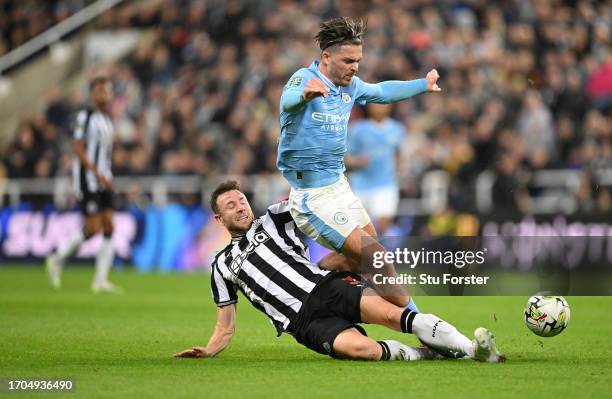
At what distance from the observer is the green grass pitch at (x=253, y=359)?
5.90 metres

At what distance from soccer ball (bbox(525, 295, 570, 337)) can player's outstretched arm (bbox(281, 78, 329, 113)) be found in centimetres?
208

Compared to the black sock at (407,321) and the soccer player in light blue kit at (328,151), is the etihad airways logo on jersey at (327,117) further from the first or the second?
the black sock at (407,321)

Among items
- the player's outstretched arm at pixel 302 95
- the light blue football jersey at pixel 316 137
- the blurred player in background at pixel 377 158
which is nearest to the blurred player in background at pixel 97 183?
the blurred player in background at pixel 377 158

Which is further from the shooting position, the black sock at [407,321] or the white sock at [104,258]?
the white sock at [104,258]

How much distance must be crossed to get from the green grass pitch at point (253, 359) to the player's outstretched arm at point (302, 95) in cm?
169

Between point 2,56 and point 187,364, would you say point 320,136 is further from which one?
point 2,56

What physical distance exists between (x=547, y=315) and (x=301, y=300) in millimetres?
1683

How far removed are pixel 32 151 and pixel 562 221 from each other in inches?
435

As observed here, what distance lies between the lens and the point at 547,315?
289 inches

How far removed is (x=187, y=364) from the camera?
7.03 meters

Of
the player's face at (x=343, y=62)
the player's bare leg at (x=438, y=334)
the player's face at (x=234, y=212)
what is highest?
the player's face at (x=343, y=62)

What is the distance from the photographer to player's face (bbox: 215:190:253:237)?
7.55 metres

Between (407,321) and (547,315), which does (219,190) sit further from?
(547,315)

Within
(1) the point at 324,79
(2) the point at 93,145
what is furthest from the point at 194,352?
(2) the point at 93,145
